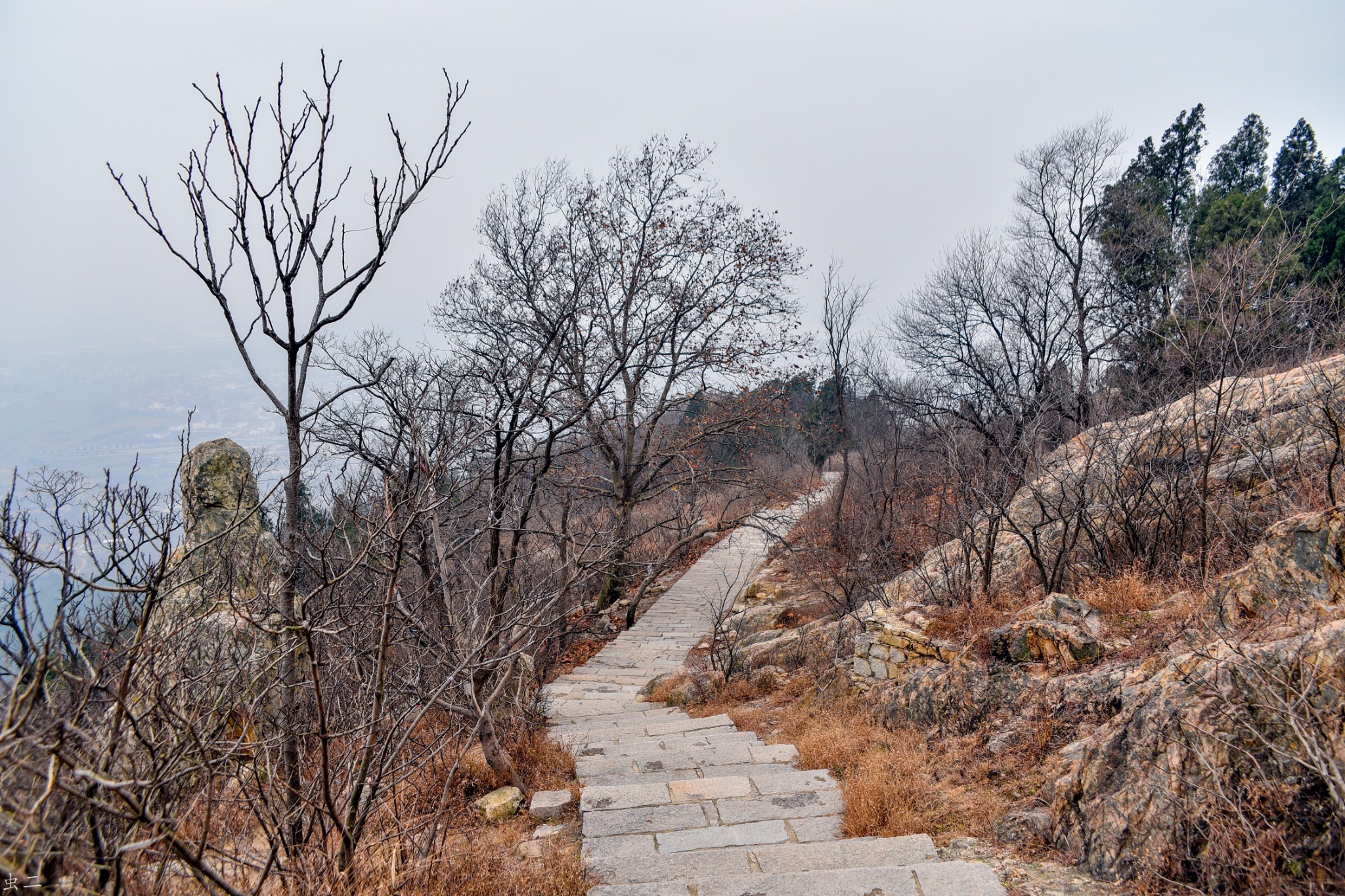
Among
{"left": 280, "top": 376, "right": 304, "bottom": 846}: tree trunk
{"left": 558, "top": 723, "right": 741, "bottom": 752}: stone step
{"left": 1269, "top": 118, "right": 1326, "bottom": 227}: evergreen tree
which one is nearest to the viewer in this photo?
{"left": 280, "top": 376, "right": 304, "bottom": 846}: tree trunk

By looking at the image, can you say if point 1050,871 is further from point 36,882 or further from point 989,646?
point 36,882

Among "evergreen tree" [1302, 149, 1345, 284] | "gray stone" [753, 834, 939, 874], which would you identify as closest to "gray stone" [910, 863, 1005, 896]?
"gray stone" [753, 834, 939, 874]

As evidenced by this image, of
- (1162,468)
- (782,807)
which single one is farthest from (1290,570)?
(782,807)

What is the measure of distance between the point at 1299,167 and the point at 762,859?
107 ft

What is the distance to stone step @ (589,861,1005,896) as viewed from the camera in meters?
2.83

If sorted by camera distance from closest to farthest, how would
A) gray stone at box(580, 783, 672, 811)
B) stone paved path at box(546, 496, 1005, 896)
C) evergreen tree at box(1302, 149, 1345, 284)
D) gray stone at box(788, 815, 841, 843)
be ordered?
stone paved path at box(546, 496, 1005, 896) < gray stone at box(788, 815, 841, 843) < gray stone at box(580, 783, 672, 811) < evergreen tree at box(1302, 149, 1345, 284)

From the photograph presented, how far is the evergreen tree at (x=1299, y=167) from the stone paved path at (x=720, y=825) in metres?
29.0

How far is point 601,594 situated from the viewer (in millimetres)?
14484

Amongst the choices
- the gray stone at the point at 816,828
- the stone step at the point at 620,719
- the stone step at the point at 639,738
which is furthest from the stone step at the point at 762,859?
the stone step at the point at 620,719

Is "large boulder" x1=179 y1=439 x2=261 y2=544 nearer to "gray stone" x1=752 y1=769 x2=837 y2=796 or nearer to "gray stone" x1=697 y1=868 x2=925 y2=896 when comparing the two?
"gray stone" x1=752 y1=769 x2=837 y2=796

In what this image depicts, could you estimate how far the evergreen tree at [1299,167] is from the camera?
24.1 meters

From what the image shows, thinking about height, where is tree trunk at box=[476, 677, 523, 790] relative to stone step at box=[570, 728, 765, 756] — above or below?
above

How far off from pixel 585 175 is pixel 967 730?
13.1 m

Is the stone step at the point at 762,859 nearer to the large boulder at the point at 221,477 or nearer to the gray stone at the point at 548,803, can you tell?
the gray stone at the point at 548,803
